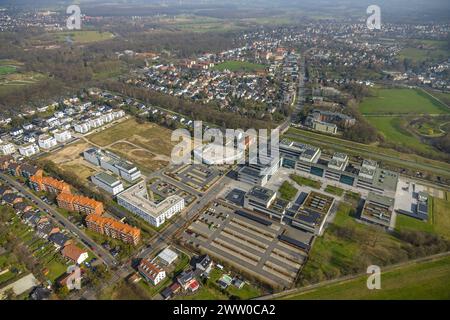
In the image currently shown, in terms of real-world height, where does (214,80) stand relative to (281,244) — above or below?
above

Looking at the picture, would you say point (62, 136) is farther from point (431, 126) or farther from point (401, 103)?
point (401, 103)

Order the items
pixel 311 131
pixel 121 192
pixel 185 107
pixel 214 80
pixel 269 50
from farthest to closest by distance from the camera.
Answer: pixel 269 50 < pixel 214 80 < pixel 185 107 < pixel 311 131 < pixel 121 192

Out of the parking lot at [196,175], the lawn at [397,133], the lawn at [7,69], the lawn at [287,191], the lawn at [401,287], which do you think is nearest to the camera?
the lawn at [401,287]

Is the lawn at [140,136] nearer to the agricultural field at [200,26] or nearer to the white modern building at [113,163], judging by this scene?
the white modern building at [113,163]

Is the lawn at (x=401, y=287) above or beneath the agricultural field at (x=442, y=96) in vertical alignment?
beneath

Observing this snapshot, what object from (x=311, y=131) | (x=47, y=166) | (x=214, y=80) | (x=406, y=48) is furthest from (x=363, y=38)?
(x=47, y=166)

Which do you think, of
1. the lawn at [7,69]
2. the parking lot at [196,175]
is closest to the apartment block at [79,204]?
the parking lot at [196,175]
